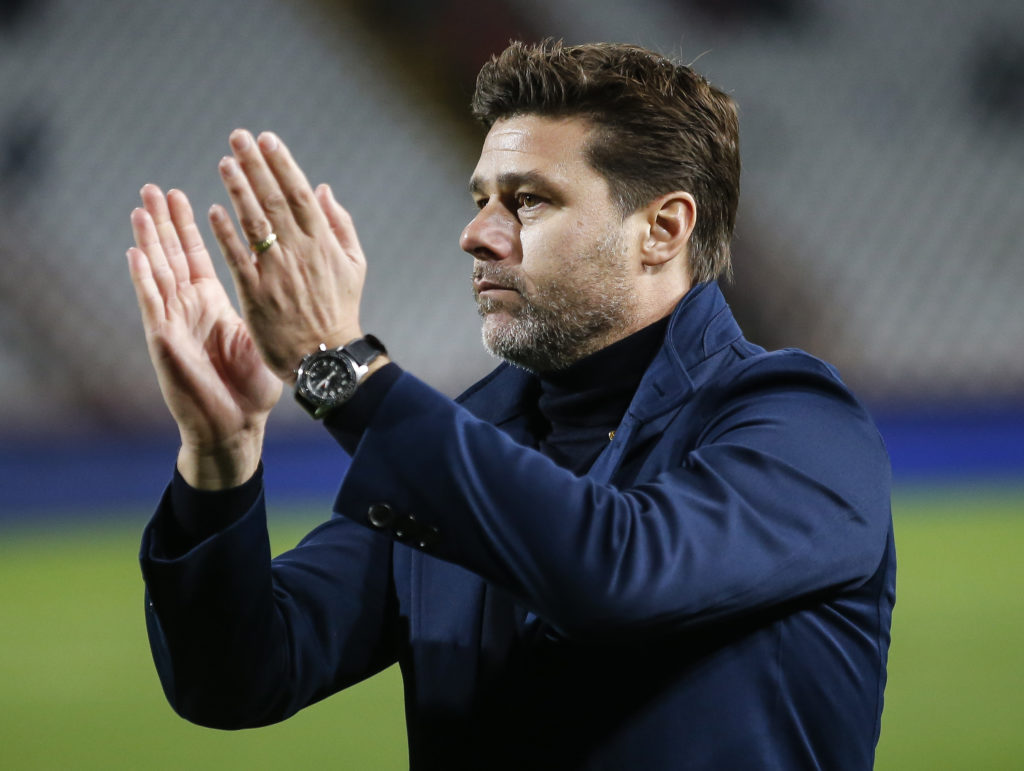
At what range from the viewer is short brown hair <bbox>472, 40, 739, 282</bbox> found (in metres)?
1.47

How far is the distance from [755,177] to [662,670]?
6.77 metres

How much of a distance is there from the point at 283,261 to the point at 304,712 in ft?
7.40

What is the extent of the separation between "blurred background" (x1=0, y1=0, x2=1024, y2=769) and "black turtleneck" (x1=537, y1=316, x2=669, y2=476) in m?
3.18

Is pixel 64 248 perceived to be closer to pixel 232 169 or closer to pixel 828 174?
pixel 828 174

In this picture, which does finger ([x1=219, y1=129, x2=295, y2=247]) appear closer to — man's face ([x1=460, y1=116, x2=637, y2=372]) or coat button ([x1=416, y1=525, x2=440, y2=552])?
coat button ([x1=416, y1=525, x2=440, y2=552])

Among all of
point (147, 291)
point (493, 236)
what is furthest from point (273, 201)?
point (493, 236)

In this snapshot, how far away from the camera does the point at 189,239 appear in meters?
1.20

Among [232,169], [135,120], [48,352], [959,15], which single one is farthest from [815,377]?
[959,15]

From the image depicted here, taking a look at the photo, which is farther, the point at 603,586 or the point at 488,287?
the point at 488,287

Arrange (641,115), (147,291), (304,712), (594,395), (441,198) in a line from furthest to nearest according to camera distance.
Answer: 1. (441,198)
2. (304,712)
3. (641,115)
4. (594,395)
5. (147,291)

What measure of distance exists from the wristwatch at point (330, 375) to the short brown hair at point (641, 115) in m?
0.58

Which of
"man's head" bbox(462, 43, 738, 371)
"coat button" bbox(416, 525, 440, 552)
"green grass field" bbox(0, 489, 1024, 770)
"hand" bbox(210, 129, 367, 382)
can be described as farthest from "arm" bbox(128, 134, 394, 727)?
"green grass field" bbox(0, 489, 1024, 770)

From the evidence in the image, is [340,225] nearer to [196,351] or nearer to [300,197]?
[300,197]

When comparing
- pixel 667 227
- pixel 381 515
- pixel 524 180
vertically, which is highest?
pixel 524 180
